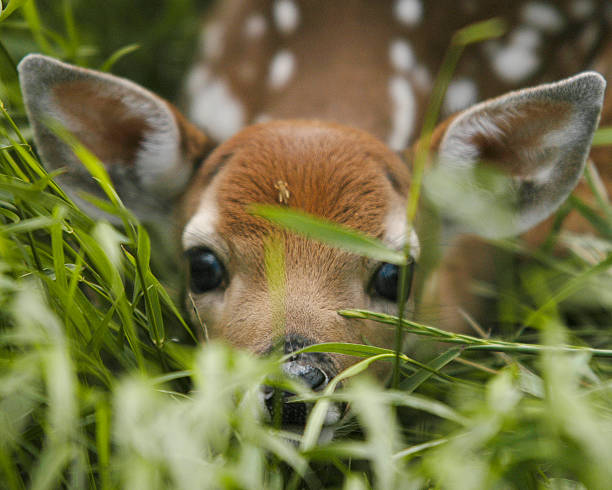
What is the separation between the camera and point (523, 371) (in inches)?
53.9

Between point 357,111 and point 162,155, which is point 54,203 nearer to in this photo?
point 162,155

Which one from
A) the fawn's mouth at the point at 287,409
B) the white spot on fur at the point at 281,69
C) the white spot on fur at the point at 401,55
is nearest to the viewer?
the fawn's mouth at the point at 287,409

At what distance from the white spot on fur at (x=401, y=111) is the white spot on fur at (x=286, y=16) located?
0.55 metres

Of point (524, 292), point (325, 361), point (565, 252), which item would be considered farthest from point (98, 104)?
point (565, 252)

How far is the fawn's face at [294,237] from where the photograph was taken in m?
1.50

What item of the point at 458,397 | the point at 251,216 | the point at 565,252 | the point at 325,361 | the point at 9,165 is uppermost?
the point at 9,165

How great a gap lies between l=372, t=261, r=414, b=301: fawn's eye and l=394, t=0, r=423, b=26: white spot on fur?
1693mm

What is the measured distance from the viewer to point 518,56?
3084 mm

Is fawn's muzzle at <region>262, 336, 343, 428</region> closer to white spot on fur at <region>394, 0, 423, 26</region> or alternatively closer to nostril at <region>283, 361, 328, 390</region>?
nostril at <region>283, 361, 328, 390</region>

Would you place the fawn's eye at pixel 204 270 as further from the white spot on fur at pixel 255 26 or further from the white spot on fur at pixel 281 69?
the white spot on fur at pixel 255 26

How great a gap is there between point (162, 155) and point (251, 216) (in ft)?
1.37

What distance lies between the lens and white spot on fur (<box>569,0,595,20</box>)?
3.15m

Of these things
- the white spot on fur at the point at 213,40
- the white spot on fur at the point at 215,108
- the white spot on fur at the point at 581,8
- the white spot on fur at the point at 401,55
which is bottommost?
the white spot on fur at the point at 215,108

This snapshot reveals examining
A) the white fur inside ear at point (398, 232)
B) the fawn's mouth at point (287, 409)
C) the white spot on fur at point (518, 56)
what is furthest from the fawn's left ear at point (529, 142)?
the white spot on fur at point (518, 56)
